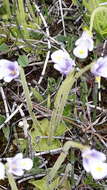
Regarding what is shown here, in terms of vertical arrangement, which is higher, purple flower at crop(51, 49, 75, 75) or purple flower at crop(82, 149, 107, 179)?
purple flower at crop(51, 49, 75, 75)

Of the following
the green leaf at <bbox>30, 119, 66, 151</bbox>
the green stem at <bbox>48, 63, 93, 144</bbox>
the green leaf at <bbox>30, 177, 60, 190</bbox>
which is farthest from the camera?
the green leaf at <bbox>30, 119, 66, 151</bbox>

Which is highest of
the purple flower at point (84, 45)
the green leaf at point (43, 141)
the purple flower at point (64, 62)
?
the purple flower at point (84, 45)

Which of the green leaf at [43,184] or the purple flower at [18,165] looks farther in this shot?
the green leaf at [43,184]

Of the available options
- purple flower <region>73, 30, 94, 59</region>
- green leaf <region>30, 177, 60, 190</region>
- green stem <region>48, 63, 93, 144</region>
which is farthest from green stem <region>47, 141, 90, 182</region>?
purple flower <region>73, 30, 94, 59</region>

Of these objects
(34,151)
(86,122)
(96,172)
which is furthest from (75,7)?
(96,172)

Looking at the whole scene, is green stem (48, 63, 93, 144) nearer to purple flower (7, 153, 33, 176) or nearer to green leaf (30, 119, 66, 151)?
green leaf (30, 119, 66, 151)

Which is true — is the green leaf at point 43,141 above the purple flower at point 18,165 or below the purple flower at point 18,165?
above

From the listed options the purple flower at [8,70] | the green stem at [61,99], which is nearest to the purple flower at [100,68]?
the green stem at [61,99]

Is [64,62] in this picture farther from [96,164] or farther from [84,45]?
[96,164]

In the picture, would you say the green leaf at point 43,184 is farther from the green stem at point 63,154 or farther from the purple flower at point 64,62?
the purple flower at point 64,62
